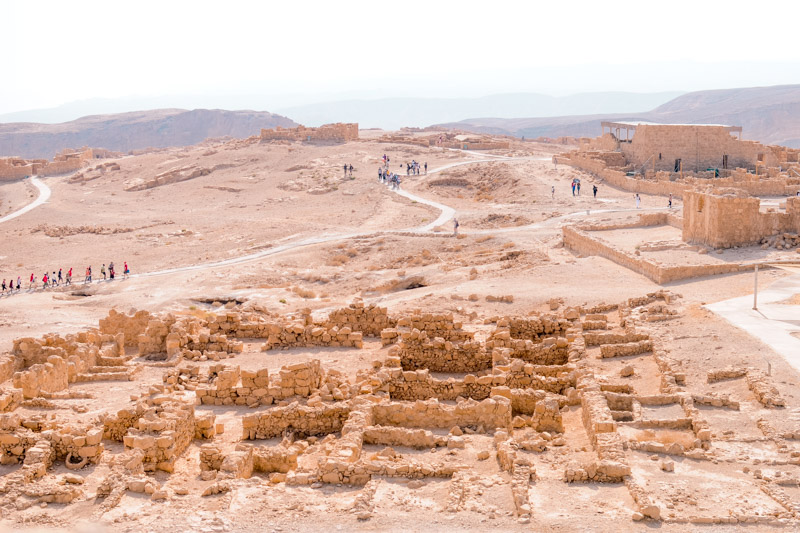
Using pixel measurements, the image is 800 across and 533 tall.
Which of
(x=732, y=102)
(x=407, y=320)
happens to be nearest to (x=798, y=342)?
(x=407, y=320)

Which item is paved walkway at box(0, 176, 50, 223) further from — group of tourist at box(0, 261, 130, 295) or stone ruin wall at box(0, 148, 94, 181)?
group of tourist at box(0, 261, 130, 295)

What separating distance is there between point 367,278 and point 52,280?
12.5 metres

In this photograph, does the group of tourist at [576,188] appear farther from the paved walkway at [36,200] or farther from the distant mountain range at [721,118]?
the distant mountain range at [721,118]

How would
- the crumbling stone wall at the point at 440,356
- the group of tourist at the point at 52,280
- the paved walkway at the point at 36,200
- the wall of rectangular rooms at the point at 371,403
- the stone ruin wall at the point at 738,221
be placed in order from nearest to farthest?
the wall of rectangular rooms at the point at 371,403
the crumbling stone wall at the point at 440,356
the stone ruin wall at the point at 738,221
the group of tourist at the point at 52,280
the paved walkway at the point at 36,200

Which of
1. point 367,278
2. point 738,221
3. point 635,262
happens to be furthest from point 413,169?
point 738,221

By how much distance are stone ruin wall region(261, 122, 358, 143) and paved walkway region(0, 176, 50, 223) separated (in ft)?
52.5

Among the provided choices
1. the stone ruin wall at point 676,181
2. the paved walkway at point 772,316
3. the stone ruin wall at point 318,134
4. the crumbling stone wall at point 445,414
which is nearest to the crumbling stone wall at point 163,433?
the crumbling stone wall at point 445,414

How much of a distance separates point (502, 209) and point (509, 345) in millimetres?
23401

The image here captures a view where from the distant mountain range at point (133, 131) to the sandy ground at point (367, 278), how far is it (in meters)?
57.5

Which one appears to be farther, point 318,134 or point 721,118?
point 721,118

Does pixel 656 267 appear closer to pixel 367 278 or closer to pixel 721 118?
pixel 367 278

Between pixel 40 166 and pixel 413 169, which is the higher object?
pixel 413 169

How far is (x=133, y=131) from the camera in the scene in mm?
122812

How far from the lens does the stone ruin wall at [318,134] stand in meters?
64.4
